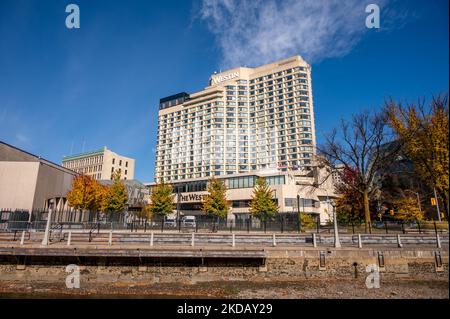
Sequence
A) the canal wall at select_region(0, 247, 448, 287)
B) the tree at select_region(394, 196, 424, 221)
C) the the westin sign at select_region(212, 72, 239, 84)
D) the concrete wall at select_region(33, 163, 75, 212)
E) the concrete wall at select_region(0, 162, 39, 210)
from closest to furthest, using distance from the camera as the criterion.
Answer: the canal wall at select_region(0, 247, 448, 287) < the tree at select_region(394, 196, 424, 221) < the concrete wall at select_region(0, 162, 39, 210) < the concrete wall at select_region(33, 163, 75, 212) < the the westin sign at select_region(212, 72, 239, 84)

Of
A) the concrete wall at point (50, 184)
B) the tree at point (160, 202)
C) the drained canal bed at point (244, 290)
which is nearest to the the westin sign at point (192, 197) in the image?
the tree at point (160, 202)

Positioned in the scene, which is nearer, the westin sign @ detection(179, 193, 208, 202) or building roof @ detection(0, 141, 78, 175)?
building roof @ detection(0, 141, 78, 175)

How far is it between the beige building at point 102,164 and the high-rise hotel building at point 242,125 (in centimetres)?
1506

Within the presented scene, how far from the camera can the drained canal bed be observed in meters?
11.7

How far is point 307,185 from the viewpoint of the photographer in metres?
53.3

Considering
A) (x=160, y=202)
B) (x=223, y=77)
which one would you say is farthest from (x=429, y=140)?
(x=223, y=77)

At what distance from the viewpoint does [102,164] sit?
356 ft

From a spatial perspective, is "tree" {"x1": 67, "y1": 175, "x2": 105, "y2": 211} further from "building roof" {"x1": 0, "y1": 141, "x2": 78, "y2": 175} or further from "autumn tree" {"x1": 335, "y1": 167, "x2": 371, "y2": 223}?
"autumn tree" {"x1": 335, "y1": 167, "x2": 371, "y2": 223}

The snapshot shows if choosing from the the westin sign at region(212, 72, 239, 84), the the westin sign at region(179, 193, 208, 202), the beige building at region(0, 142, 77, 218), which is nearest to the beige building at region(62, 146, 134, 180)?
the the westin sign at region(179, 193, 208, 202)

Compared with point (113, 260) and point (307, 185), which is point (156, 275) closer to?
point (113, 260)

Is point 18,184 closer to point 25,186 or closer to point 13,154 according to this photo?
point 25,186

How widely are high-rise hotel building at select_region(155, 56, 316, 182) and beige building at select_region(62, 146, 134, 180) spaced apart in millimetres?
15061

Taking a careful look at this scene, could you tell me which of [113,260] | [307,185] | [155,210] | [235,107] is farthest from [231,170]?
[113,260]

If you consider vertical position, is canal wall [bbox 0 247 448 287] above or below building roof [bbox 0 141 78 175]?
below
